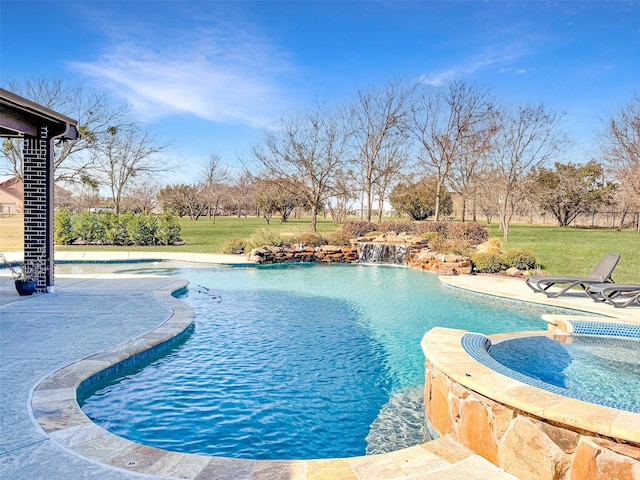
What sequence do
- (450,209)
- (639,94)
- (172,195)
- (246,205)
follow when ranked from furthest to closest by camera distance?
(246,205) < (172,195) < (450,209) < (639,94)

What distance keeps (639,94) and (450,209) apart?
18536 millimetres

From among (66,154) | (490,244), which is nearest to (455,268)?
(490,244)

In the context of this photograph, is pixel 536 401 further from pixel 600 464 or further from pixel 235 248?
pixel 235 248

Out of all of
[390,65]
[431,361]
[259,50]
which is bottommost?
[431,361]

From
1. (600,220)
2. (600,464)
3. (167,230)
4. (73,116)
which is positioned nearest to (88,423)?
(600,464)

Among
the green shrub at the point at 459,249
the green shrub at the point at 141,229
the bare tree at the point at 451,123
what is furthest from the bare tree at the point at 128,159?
the green shrub at the point at 459,249

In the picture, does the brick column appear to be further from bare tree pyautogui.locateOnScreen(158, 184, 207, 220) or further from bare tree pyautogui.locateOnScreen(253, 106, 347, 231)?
bare tree pyautogui.locateOnScreen(158, 184, 207, 220)

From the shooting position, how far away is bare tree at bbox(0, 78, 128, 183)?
22.6 meters

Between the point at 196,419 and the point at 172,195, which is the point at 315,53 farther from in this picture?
the point at 172,195

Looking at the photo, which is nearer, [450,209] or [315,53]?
[315,53]

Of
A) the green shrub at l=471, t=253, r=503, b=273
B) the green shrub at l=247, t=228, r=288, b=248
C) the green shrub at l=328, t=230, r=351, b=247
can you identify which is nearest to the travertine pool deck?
the green shrub at l=471, t=253, r=503, b=273

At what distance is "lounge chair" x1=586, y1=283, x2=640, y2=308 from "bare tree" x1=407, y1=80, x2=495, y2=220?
15.1 meters

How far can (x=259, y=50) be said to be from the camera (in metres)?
14.0

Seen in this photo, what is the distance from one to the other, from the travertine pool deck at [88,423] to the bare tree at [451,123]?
1819 centimetres
